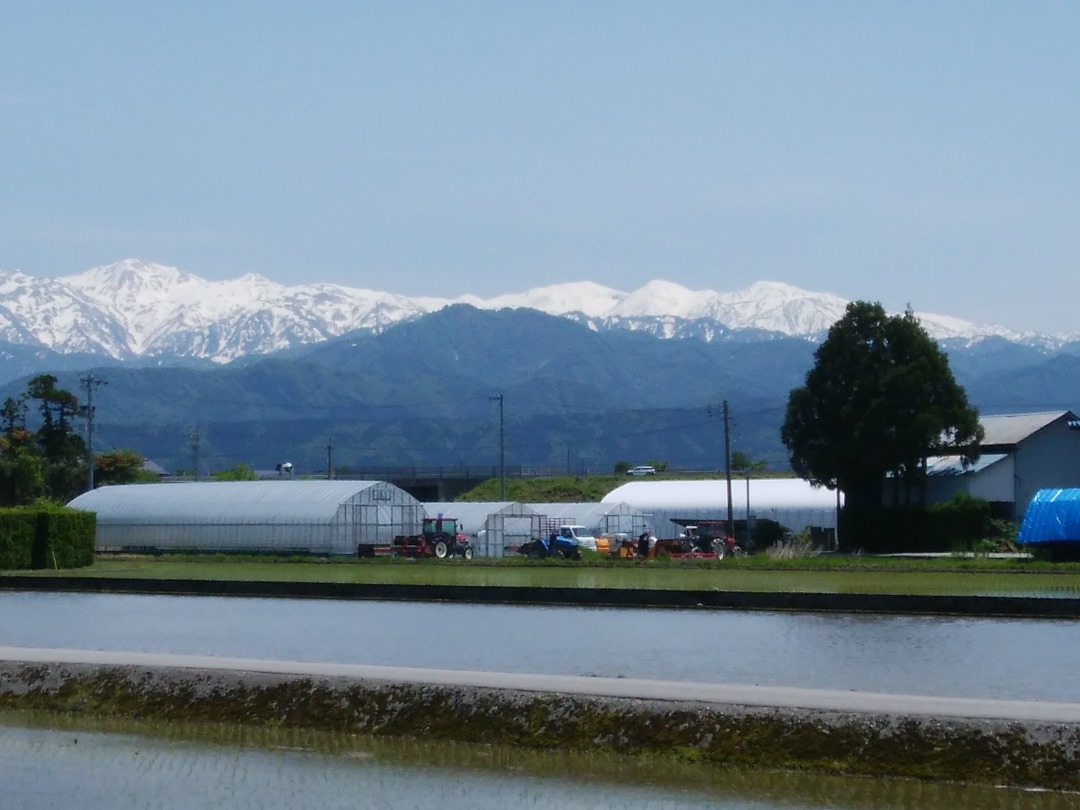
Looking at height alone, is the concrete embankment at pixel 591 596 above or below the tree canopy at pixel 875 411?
below

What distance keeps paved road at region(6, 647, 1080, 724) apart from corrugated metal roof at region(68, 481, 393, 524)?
52862 millimetres

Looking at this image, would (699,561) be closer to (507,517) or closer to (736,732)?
(507,517)

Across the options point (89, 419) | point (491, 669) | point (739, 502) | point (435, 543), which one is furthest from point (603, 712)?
point (89, 419)

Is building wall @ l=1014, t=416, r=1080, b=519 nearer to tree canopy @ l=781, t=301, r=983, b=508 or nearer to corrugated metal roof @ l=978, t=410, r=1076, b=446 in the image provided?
corrugated metal roof @ l=978, t=410, r=1076, b=446

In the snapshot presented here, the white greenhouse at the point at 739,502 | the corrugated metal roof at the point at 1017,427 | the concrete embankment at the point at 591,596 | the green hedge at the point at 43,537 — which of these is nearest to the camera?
the concrete embankment at the point at 591,596

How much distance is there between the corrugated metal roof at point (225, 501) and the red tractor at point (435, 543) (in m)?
3.83

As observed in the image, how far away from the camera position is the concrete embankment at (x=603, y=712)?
43.9 ft

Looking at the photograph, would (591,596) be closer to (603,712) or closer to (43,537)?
(603,712)

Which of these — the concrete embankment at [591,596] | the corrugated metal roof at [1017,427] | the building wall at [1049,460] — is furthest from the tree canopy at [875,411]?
the concrete embankment at [591,596]

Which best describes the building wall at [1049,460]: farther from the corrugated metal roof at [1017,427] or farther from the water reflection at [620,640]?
the water reflection at [620,640]

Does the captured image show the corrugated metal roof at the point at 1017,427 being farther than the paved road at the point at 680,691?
Yes

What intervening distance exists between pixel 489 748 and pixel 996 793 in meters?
4.78

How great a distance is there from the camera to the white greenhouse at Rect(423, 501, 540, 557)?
3000 inches

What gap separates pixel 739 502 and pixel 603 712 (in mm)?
75306
